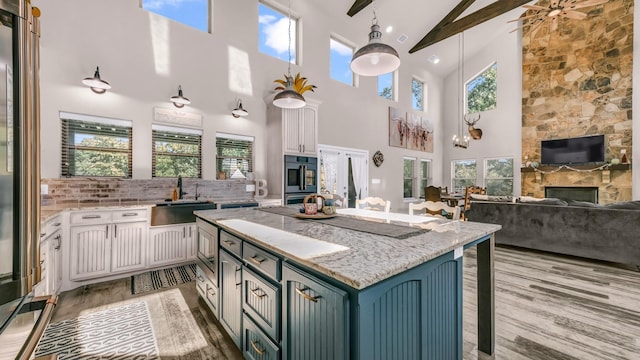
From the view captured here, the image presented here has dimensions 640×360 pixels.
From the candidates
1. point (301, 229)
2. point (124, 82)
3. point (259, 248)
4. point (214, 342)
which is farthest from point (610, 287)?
point (124, 82)

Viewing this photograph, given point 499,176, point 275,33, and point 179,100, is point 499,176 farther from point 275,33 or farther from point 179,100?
point 179,100

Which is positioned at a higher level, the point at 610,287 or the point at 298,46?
the point at 298,46

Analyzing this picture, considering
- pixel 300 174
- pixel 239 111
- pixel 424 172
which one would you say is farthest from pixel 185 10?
pixel 424 172

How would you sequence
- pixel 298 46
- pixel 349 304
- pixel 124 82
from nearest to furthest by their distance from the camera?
1. pixel 349 304
2. pixel 124 82
3. pixel 298 46

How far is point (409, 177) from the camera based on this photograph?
795 cm

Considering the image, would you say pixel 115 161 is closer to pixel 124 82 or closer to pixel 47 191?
pixel 47 191

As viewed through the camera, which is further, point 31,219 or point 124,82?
point 124,82

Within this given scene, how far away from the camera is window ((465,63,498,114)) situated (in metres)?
7.96

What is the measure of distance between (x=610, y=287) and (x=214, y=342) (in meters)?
3.95

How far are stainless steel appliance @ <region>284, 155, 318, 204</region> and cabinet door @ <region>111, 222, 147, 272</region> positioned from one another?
2.08 m

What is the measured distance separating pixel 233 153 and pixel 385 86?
4768 mm

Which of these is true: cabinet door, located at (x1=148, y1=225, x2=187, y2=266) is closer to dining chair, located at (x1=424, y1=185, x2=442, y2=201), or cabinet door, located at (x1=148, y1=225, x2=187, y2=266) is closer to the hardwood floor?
the hardwood floor

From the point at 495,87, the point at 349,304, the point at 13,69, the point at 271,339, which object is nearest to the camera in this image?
the point at 13,69

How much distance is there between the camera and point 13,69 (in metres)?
0.57
